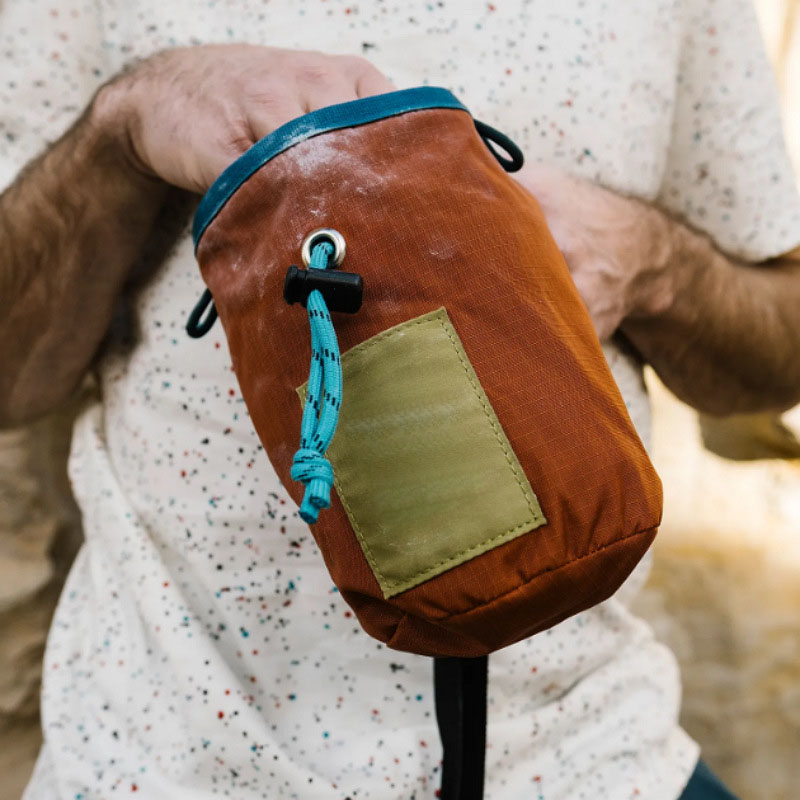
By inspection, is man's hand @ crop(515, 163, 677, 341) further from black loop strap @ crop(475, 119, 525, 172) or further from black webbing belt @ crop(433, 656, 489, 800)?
black webbing belt @ crop(433, 656, 489, 800)

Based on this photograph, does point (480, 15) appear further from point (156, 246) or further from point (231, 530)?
point (231, 530)

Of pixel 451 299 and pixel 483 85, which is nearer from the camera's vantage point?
pixel 451 299

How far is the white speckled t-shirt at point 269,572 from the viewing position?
2.04ft

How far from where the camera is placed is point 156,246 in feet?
2.27

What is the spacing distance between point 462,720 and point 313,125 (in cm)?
42

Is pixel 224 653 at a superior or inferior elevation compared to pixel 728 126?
inferior

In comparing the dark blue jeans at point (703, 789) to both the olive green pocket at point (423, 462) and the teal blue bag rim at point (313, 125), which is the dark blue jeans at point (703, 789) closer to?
the olive green pocket at point (423, 462)

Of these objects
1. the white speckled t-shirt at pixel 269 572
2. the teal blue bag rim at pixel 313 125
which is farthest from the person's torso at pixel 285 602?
the teal blue bag rim at pixel 313 125

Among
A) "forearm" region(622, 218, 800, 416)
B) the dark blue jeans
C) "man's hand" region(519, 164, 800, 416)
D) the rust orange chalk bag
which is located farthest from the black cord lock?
the dark blue jeans

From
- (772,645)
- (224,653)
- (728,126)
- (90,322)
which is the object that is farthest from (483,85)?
(772,645)

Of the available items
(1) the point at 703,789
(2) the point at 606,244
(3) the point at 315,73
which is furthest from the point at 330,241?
(1) the point at 703,789

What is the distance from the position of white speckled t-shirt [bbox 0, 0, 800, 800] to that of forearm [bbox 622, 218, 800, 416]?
2.7 inches

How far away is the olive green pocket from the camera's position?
37cm

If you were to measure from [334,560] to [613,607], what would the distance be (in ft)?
1.38
